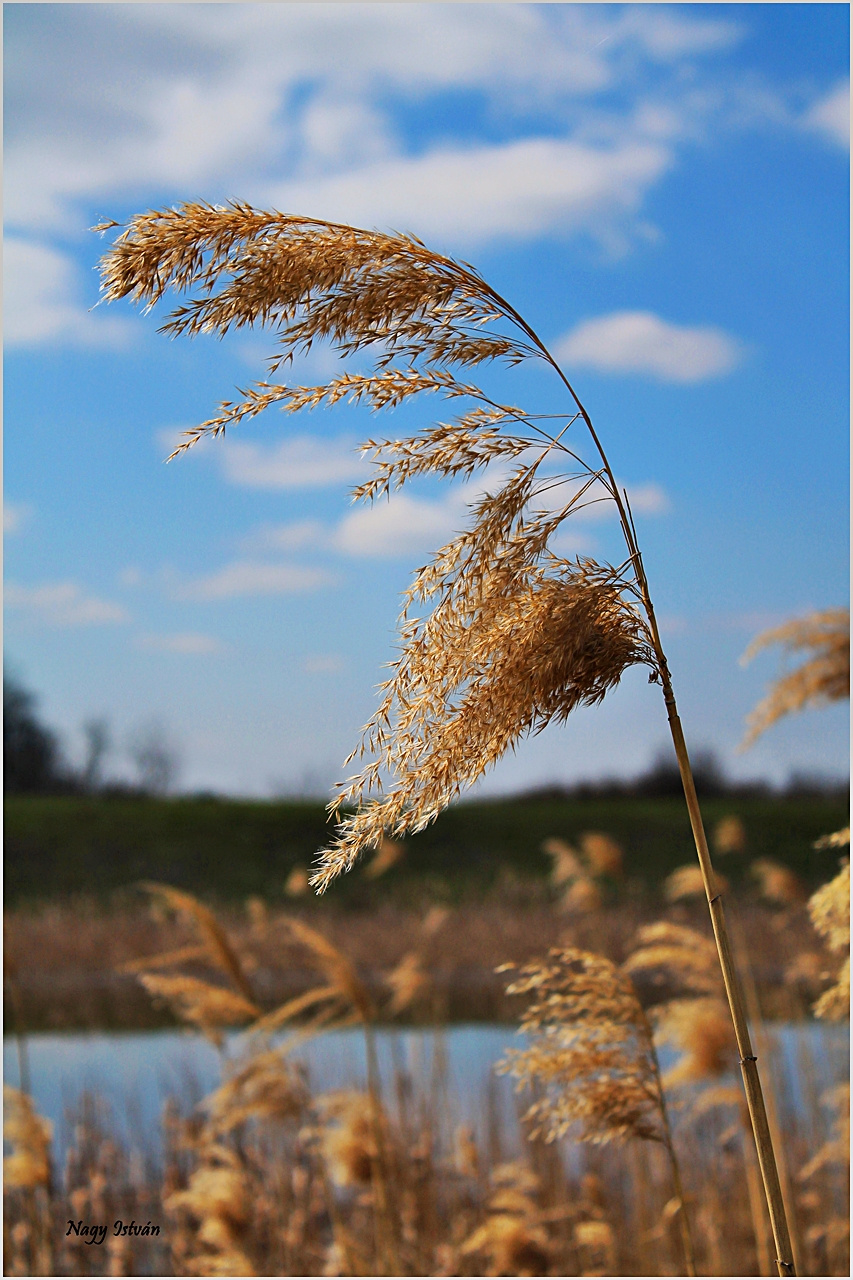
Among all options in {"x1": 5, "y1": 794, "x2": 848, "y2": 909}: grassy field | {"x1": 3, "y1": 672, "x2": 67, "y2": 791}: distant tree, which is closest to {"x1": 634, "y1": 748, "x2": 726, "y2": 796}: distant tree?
{"x1": 5, "y1": 794, "x2": 848, "y2": 909}: grassy field

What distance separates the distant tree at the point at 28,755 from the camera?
24.0 m

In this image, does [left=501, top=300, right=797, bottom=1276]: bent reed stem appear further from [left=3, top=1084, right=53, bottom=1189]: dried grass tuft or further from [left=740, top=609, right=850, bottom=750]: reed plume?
[left=3, top=1084, right=53, bottom=1189]: dried grass tuft

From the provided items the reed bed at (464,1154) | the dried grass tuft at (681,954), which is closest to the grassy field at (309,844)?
the reed bed at (464,1154)

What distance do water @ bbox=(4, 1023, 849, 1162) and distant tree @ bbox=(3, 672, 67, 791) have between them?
1699 cm

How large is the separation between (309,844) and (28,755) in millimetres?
9019

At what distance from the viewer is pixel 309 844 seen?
1920cm

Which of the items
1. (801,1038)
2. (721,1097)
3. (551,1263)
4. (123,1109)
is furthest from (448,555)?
(123,1109)

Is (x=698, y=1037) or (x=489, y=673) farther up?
(x=489, y=673)

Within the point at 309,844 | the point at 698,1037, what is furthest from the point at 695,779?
the point at 698,1037

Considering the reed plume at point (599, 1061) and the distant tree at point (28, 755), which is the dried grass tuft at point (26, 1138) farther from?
the distant tree at point (28, 755)

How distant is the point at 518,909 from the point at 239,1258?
11.0 meters

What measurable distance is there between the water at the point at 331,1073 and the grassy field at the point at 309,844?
677 centimetres

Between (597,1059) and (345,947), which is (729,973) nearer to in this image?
(597,1059)

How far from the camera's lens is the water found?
487cm
